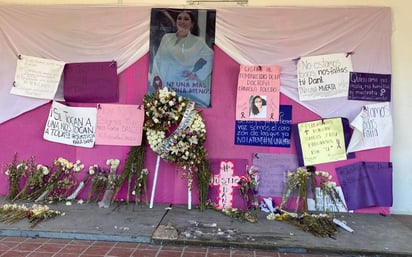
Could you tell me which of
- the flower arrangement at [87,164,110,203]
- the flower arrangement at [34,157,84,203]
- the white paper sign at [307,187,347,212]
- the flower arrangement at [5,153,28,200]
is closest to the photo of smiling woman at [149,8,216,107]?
the flower arrangement at [87,164,110,203]

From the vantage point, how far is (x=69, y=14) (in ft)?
18.4

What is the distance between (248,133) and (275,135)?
0.36 meters

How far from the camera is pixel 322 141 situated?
5402mm

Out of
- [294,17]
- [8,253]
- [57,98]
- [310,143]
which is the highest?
[294,17]

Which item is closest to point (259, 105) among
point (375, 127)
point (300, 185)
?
point (300, 185)

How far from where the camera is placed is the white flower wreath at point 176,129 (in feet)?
17.1

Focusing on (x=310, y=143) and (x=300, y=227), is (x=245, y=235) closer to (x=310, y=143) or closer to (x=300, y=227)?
(x=300, y=227)

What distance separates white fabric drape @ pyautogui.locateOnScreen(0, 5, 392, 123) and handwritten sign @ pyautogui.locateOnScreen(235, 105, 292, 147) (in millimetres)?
297

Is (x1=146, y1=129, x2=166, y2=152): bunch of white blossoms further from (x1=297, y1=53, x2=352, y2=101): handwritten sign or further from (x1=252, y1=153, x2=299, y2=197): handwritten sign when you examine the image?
(x1=297, y1=53, x2=352, y2=101): handwritten sign

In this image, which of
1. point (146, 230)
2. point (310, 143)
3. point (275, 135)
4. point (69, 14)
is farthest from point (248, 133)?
point (69, 14)

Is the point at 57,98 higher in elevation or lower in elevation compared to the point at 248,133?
higher

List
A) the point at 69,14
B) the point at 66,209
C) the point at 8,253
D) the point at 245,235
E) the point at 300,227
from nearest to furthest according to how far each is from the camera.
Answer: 1. the point at 8,253
2. the point at 245,235
3. the point at 300,227
4. the point at 66,209
5. the point at 69,14

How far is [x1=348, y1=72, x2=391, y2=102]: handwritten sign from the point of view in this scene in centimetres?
535

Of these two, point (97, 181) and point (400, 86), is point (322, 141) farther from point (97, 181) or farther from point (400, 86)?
point (97, 181)
